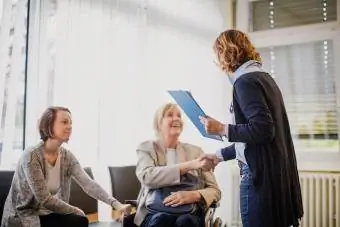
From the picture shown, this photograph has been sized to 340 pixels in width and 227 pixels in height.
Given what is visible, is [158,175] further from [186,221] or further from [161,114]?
[161,114]

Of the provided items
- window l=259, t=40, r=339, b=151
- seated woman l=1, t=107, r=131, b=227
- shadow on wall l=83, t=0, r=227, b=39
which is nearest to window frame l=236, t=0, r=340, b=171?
window l=259, t=40, r=339, b=151

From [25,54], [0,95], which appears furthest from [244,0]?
[0,95]

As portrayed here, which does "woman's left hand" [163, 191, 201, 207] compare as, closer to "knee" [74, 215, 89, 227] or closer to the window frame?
"knee" [74, 215, 89, 227]

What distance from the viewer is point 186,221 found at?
7.01 ft

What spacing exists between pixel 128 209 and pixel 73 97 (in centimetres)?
89

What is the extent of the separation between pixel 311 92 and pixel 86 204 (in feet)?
7.32

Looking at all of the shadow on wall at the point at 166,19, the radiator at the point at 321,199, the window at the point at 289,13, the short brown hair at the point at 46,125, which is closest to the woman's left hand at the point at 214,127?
the short brown hair at the point at 46,125

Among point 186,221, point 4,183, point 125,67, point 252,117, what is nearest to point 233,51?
point 252,117

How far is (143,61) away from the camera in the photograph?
327 cm

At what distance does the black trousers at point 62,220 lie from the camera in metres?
1.91

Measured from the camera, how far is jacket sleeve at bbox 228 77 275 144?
1449 mm

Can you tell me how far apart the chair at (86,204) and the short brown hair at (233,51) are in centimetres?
125

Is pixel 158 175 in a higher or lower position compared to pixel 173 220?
higher

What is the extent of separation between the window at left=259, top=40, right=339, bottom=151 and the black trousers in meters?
2.34
